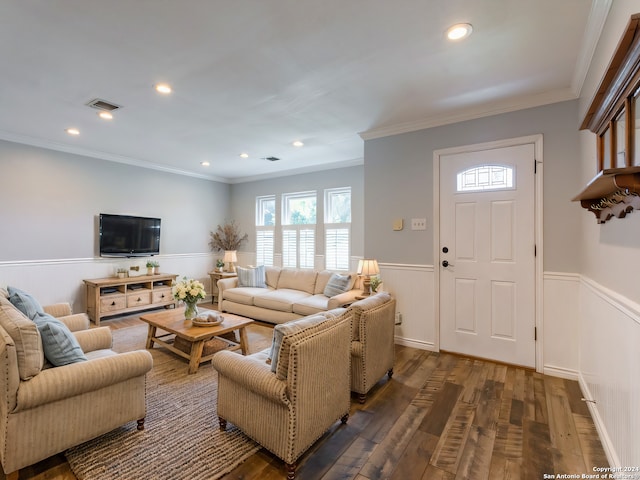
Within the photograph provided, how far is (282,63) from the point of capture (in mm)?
2436

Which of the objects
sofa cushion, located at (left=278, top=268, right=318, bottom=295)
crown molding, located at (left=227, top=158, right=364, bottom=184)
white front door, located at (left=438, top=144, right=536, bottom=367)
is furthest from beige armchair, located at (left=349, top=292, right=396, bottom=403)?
crown molding, located at (left=227, top=158, right=364, bottom=184)

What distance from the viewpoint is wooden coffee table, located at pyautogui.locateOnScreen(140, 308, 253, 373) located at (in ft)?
9.85

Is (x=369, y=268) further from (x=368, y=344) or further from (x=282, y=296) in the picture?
(x=282, y=296)

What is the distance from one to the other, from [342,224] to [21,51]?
431 cm

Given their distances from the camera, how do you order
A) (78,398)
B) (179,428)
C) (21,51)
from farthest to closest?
(21,51)
(179,428)
(78,398)

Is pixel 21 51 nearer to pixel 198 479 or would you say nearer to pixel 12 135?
pixel 12 135

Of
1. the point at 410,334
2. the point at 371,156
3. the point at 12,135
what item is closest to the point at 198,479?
the point at 410,334

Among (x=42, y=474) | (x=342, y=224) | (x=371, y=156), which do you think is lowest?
(x=42, y=474)

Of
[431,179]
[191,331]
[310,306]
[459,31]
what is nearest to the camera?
[459,31]

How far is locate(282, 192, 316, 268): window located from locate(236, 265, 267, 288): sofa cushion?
2.84 feet

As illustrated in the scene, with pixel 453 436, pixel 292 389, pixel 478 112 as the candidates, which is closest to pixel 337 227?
pixel 478 112

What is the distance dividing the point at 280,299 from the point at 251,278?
3.54 feet

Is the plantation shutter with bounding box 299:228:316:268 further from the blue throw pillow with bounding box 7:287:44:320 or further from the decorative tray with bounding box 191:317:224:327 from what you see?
the blue throw pillow with bounding box 7:287:44:320

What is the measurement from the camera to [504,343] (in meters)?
3.19
